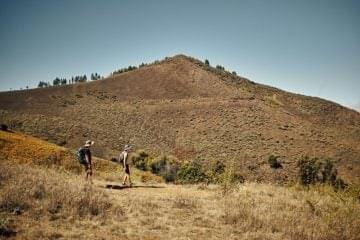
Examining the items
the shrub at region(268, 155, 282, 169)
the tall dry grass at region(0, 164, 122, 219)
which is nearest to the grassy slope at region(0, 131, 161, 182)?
the tall dry grass at region(0, 164, 122, 219)

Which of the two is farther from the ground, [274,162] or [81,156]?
[81,156]

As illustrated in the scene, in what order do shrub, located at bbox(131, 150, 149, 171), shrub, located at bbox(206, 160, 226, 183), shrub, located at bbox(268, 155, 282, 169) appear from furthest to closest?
1. shrub, located at bbox(268, 155, 282, 169)
2. shrub, located at bbox(131, 150, 149, 171)
3. shrub, located at bbox(206, 160, 226, 183)

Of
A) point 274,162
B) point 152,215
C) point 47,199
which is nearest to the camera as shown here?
point 47,199

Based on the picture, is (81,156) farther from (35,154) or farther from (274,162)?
(274,162)

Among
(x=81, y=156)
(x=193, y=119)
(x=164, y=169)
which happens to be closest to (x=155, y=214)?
(x=81, y=156)

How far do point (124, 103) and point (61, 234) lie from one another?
6217 cm

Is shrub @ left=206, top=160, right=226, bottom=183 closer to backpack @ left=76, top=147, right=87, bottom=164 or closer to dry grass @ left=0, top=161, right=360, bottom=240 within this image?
dry grass @ left=0, top=161, right=360, bottom=240

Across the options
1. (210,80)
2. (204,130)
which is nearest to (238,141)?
(204,130)

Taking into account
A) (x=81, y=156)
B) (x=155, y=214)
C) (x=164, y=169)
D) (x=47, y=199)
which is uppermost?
(x=81, y=156)

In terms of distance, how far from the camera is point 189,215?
909cm

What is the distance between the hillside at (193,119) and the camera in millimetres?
45719

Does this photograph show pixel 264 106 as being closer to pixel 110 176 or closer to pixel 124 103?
pixel 124 103

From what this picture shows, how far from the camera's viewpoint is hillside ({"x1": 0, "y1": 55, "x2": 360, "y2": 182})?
4572 centimetres

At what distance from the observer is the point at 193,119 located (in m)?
61.3
